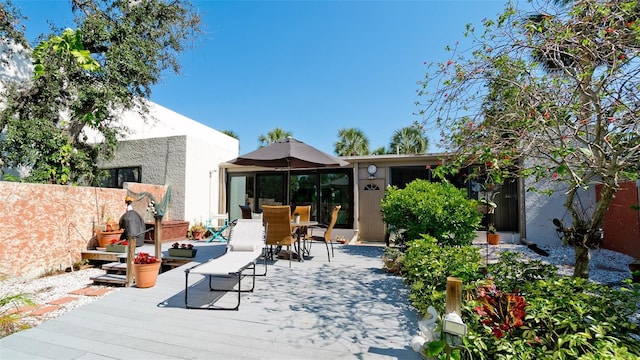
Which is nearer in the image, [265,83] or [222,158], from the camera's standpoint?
[222,158]

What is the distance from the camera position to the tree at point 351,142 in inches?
783

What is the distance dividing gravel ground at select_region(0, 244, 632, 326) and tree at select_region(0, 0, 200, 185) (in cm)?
341

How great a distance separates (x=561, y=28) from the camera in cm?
309

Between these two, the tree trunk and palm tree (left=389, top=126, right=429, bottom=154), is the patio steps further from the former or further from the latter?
palm tree (left=389, top=126, right=429, bottom=154)

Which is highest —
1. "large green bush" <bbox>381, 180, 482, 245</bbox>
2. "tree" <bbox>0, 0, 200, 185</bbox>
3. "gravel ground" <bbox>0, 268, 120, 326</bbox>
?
"tree" <bbox>0, 0, 200, 185</bbox>

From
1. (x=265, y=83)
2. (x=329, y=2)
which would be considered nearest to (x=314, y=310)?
(x=329, y=2)

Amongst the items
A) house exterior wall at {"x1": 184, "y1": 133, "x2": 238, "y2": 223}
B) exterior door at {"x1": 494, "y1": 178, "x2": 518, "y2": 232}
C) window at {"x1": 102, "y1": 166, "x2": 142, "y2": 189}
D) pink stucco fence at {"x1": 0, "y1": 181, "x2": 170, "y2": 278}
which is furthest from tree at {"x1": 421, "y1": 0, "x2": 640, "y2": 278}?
window at {"x1": 102, "y1": 166, "x2": 142, "y2": 189}

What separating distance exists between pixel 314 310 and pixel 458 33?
14.1 feet

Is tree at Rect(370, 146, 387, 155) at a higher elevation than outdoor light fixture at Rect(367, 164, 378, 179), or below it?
higher

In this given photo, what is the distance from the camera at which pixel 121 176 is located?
1086 centimetres

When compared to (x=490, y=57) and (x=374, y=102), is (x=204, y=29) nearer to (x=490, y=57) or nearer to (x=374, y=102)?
(x=374, y=102)

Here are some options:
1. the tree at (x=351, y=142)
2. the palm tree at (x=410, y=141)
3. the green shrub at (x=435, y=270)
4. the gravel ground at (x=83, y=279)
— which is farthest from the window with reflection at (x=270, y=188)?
the palm tree at (x=410, y=141)

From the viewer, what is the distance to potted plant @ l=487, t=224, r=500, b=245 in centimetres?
816

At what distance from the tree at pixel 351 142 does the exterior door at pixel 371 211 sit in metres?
10.4
